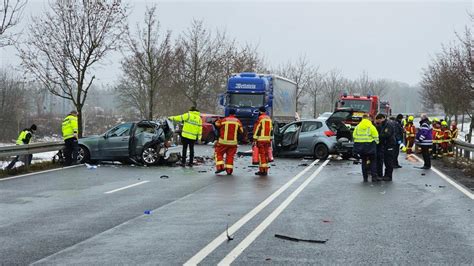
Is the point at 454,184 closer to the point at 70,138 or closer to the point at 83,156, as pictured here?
the point at 70,138

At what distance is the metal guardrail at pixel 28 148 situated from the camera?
565 inches

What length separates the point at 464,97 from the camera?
28.6 metres

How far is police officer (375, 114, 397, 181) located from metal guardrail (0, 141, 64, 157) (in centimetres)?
963

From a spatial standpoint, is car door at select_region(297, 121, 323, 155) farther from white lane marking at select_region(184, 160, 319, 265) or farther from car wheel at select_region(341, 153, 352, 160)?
white lane marking at select_region(184, 160, 319, 265)

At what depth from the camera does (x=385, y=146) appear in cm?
1396

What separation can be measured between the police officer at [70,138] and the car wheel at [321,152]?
8.38 m

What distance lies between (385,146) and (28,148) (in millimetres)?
9831

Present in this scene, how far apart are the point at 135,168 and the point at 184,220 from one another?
347 inches

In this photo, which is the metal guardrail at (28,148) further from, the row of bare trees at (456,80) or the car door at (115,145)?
the row of bare trees at (456,80)

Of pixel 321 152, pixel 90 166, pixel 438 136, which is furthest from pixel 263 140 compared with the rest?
pixel 438 136

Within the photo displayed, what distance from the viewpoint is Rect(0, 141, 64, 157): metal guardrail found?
14.3 meters

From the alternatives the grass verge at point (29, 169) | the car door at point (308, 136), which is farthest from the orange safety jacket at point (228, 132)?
the car door at point (308, 136)

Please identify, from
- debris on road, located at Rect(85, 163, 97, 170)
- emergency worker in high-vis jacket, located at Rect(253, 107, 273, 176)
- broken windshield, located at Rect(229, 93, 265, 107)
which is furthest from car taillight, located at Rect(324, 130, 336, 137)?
broken windshield, located at Rect(229, 93, 265, 107)

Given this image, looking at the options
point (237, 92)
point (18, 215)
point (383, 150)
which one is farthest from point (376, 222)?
point (237, 92)
